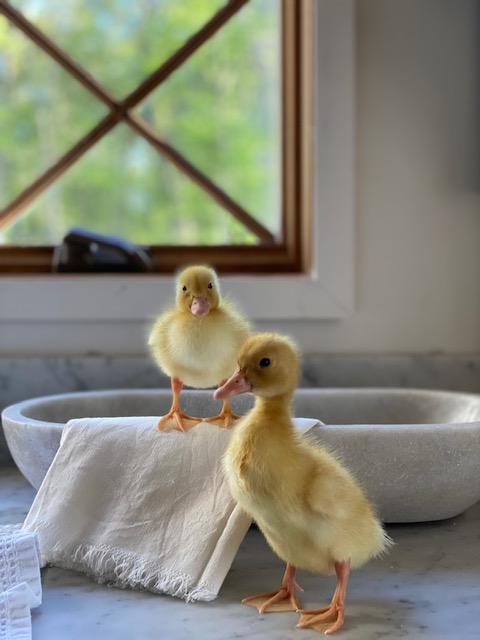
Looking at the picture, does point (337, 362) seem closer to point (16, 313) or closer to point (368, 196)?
point (368, 196)

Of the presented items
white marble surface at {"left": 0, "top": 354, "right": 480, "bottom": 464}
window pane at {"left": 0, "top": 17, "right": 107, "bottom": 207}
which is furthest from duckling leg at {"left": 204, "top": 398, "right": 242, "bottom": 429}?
window pane at {"left": 0, "top": 17, "right": 107, "bottom": 207}

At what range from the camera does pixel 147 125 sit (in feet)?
4.75

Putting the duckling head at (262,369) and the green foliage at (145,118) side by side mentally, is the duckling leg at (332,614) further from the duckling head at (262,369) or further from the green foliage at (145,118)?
the green foliage at (145,118)

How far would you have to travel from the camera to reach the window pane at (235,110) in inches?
56.0

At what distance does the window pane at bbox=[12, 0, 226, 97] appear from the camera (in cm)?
143

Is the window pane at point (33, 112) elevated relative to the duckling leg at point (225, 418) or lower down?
elevated

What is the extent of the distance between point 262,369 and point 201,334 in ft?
0.44

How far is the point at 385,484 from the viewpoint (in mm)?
813

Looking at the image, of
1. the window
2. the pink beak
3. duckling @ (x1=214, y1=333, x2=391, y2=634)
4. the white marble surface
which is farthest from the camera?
the window

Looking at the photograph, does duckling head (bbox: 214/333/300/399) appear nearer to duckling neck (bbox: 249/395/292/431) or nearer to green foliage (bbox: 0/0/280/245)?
duckling neck (bbox: 249/395/292/431)

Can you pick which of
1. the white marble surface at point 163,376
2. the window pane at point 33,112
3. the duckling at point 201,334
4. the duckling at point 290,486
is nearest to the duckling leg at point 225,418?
the duckling at point 201,334

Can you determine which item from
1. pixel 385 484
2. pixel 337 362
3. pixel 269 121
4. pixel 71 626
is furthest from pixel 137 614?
pixel 269 121

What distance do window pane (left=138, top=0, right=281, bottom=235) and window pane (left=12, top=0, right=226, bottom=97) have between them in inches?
1.8

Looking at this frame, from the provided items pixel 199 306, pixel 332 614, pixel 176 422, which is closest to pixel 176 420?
pixel 176 422
